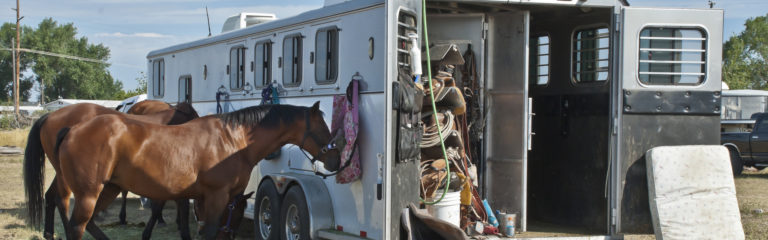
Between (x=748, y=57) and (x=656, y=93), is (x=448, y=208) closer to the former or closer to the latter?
(x=656, y=93)

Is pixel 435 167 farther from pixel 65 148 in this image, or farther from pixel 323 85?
pixel 65 148

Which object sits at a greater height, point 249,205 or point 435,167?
point 435,167

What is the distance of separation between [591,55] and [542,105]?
848 mm

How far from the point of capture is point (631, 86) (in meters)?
6.98

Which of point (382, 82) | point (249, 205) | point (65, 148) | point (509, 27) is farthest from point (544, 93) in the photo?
point (65, 148)

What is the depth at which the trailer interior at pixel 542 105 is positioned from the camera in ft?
24.2

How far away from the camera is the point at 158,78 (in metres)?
12.2

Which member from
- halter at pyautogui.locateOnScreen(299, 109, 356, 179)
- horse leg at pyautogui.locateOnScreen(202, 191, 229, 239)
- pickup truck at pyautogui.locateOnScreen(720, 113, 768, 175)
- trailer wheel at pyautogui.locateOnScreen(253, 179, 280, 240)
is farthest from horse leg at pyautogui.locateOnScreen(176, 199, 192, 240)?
pickup truck at pyautogui.locateOnScreen(720, 113, 768, 175)

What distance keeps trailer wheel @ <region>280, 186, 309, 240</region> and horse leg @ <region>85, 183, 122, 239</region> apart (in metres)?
1.73

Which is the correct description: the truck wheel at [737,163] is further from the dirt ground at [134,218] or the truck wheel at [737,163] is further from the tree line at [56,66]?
the tree line at [56,66]

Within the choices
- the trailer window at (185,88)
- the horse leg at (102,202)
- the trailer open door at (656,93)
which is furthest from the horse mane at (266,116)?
the trailer window at (185,88)

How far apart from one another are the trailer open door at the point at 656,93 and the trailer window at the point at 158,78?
287 inches

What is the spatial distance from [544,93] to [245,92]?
3.30 m

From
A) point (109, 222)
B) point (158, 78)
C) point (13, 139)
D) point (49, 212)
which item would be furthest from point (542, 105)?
point (13, 139)
